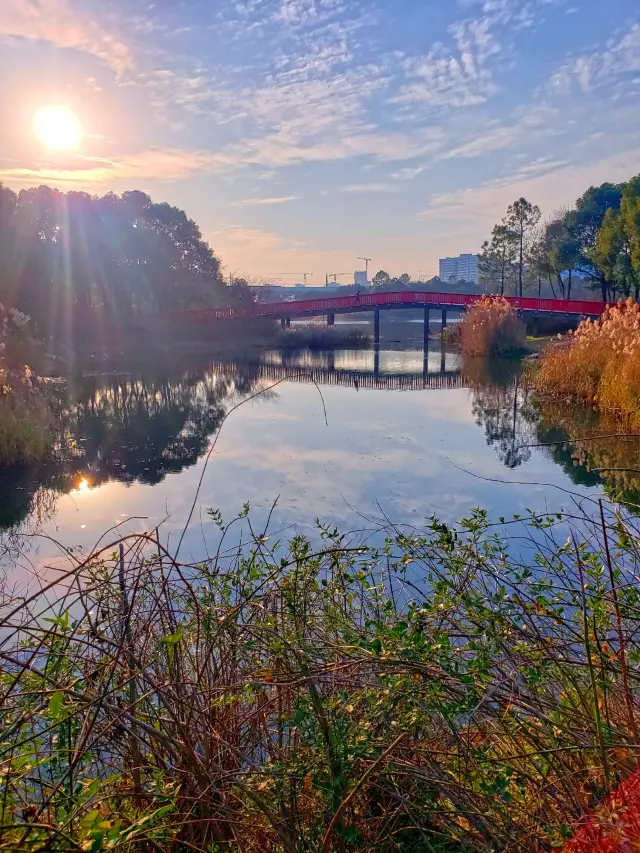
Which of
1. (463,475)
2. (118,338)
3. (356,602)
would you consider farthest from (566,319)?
(356,602)

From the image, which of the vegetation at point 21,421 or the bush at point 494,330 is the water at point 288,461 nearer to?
the vegetation at point 21,421

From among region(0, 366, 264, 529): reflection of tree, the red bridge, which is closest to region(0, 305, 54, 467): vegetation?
region(0, 366, 264, 529): reflection of tree

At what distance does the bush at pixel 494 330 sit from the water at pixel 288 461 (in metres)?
5.34

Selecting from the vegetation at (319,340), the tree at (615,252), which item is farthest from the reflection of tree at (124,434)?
the tree at (615,252)

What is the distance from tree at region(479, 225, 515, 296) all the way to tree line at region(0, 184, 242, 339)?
1405 cm

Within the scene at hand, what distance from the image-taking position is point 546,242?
33844 mm

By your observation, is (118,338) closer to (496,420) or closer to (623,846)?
(496,420)

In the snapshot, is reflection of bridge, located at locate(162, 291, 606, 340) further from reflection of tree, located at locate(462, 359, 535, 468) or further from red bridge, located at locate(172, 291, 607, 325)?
reflection of tree, located at locate(462, 359, 535, 468)

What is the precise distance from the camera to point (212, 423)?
1237cm

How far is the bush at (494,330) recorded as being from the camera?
22.1 m

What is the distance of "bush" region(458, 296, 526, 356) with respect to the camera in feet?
72.4

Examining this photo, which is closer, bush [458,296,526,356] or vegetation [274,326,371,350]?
bush [458,296,526,356]

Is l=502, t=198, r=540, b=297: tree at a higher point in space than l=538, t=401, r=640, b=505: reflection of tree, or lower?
higher

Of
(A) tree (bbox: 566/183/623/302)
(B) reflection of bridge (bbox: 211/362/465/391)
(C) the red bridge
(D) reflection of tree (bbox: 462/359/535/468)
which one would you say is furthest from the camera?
(A) tree (bbox: 566/183/623/302)
